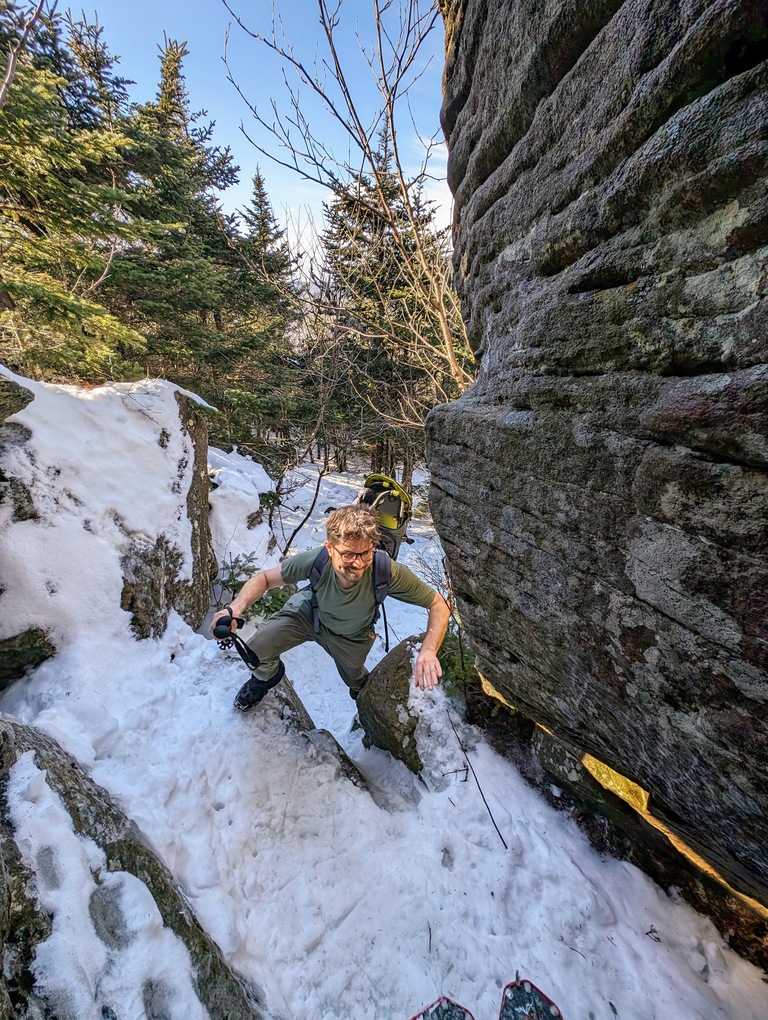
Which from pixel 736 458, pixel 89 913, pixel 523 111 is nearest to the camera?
pixel 736 458

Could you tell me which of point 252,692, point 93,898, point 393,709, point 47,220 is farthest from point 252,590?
point 47,220

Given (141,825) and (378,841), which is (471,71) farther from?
(378,841)

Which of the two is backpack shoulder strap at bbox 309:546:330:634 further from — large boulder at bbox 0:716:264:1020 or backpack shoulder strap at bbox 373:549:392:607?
large boulder at bbox 0:716:264:1020

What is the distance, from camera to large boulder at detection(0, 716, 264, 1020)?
1.62 m

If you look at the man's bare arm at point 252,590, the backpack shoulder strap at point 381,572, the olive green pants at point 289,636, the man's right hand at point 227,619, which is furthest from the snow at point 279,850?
the backpack shoulder strap at point 381,572

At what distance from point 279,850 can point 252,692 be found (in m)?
1.36

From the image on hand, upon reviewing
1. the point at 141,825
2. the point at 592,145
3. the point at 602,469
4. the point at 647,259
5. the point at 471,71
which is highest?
the point at 471,71

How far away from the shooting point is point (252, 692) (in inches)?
161

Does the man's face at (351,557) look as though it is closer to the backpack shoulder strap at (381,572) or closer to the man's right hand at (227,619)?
the backpack shoulder strap at (381,572)

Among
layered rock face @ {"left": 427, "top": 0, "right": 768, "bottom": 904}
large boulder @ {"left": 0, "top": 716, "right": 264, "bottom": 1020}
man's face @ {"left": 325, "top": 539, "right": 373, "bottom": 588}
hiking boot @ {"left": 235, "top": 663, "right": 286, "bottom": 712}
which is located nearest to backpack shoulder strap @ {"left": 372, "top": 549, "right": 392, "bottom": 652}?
man's face @ {"left": 325, "top": 539, "right": 373, "bottom": 588}

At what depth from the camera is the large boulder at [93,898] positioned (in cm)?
162

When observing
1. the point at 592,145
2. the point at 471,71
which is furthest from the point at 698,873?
the point at 471,71

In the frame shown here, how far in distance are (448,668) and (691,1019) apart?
10.1ft

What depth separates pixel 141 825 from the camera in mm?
2771
